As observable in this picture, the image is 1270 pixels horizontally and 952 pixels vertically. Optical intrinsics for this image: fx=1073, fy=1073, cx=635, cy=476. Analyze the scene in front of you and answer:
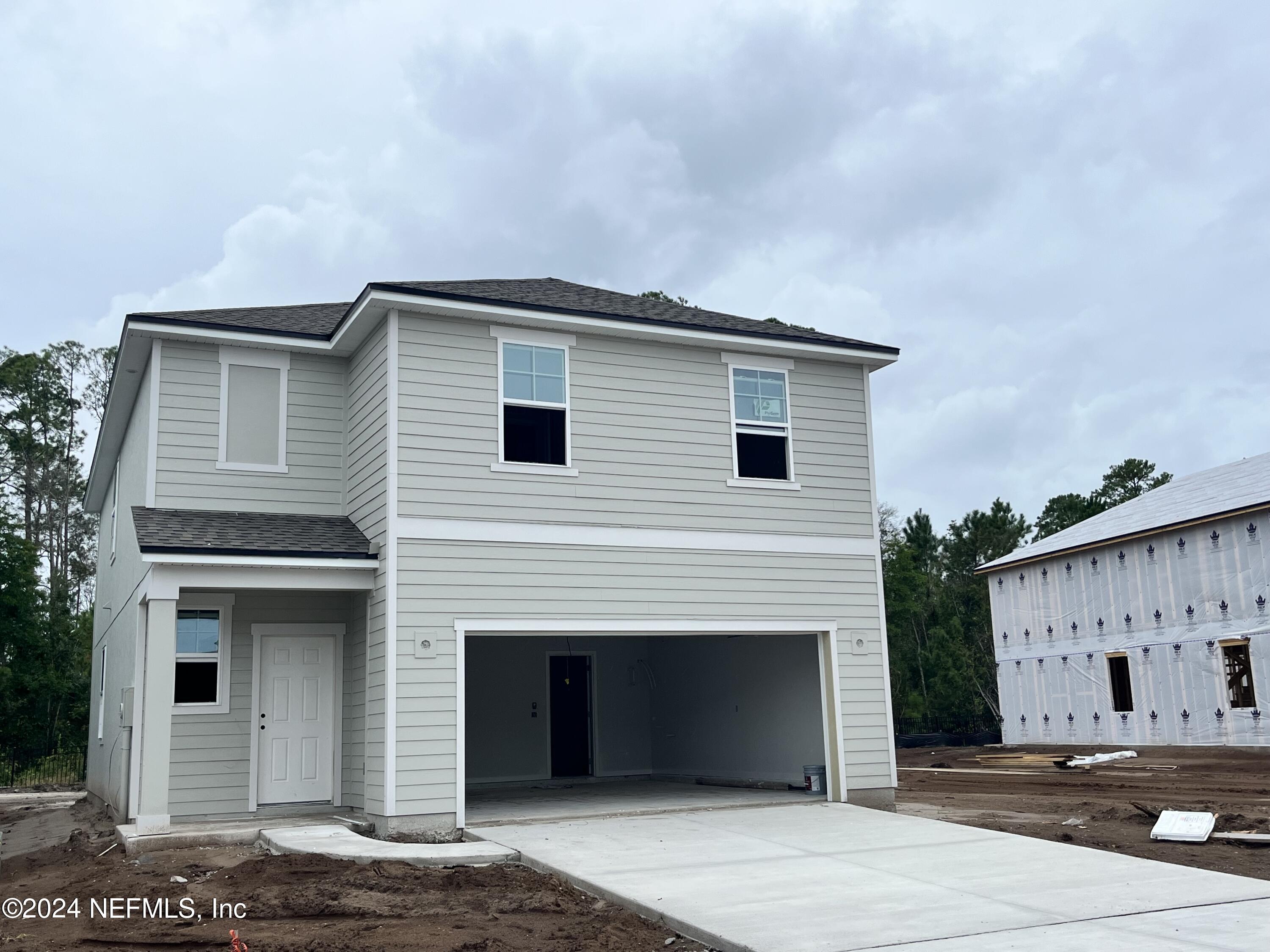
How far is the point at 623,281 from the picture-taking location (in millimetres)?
46469

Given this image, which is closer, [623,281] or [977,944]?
[977,944]

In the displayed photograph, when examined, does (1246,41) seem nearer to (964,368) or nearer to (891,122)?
(891,122)

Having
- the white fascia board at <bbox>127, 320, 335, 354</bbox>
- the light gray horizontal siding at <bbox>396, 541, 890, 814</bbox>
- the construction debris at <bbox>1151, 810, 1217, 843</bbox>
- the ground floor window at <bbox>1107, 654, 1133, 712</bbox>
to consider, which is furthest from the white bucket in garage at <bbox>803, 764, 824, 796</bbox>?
the ground floor window at <bbox>1107, 654, 1133, 712</bbox>

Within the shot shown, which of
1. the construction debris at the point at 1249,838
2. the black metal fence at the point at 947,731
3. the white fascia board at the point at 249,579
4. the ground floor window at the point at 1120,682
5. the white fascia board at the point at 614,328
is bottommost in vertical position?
the black metal fence at the point at 947,731

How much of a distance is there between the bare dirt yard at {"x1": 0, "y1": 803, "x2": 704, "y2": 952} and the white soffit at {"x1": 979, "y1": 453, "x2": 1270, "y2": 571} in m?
18.7

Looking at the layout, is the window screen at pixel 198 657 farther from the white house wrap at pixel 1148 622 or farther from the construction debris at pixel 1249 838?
the white house wrap at pixel 1148 622

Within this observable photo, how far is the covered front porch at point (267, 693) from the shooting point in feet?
38.7

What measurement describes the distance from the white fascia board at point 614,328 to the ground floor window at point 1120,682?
14126mm

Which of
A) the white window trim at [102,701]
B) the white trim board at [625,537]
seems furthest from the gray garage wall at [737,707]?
the white window trim at [102,701]

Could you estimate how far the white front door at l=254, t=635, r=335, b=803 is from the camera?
Result: 12.7 m

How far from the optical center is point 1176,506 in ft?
81.6

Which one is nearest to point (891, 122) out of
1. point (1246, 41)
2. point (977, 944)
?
point (1246, 41)

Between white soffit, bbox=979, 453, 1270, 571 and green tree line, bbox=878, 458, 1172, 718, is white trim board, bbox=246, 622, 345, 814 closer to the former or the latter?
white soffit, bbox=979, 453, 1270, 571

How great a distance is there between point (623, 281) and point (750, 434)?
33.5 m
